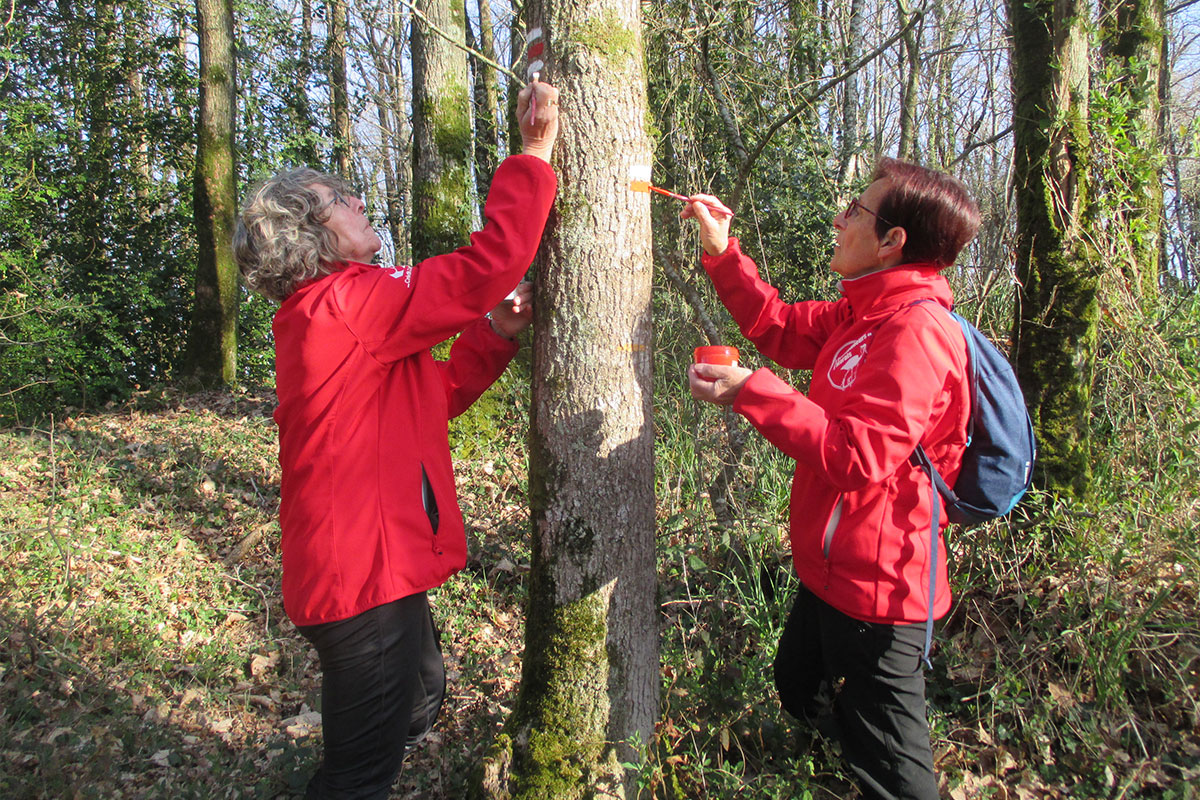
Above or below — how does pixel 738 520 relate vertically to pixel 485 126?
below

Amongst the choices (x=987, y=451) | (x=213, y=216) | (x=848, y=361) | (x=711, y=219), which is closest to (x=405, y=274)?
(x=711, y=219)

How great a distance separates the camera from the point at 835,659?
2205 millimetres

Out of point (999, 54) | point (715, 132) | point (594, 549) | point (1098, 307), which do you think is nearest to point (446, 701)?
point (594, 549)

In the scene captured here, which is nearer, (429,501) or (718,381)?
(718,381)

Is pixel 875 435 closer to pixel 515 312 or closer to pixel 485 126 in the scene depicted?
pixel 515 312

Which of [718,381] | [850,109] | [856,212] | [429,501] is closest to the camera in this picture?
[718,381]

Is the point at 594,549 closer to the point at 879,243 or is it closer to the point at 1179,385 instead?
the point at 879,243

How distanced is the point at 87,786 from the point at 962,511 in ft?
10.9

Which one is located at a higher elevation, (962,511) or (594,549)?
(962,511)

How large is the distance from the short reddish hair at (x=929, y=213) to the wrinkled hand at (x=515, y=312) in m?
1.17

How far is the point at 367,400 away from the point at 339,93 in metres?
13.8

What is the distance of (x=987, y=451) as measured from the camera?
81.2 inches

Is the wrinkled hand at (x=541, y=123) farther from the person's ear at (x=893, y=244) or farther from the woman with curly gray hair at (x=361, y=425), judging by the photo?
the person's ear at (x=893, y=244)

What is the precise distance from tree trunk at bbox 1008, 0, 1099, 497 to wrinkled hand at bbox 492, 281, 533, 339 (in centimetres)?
252
